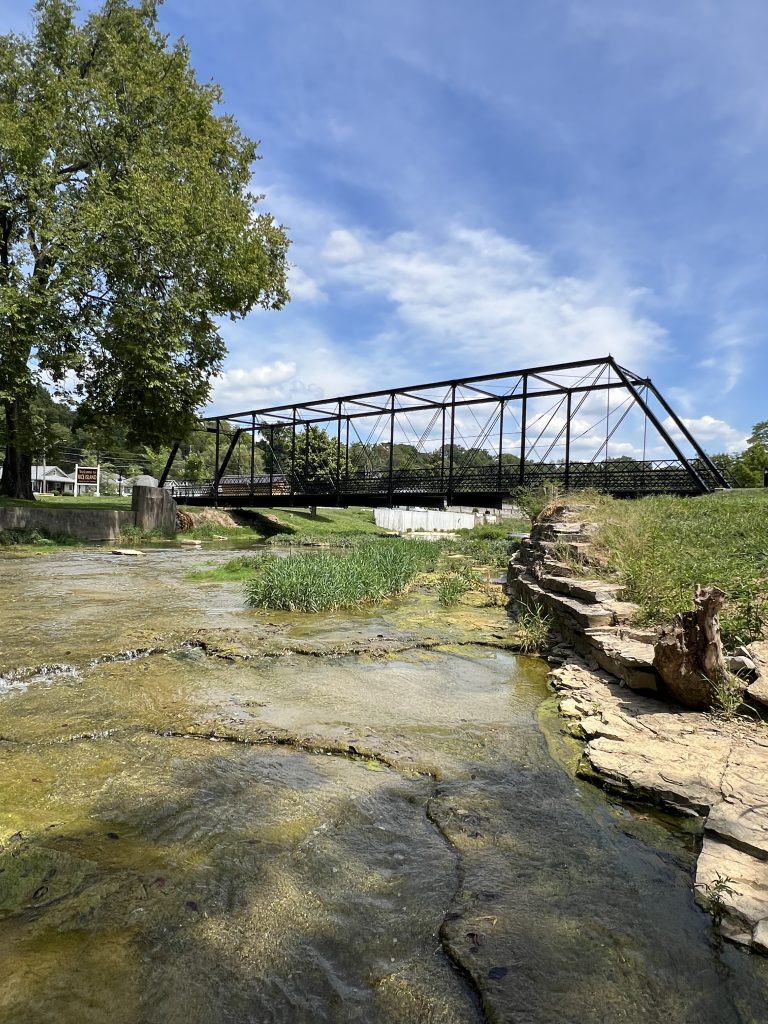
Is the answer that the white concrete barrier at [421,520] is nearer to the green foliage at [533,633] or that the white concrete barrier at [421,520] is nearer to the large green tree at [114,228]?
the large green tree at [114,228]

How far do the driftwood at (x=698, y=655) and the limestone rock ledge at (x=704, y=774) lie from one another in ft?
0.60

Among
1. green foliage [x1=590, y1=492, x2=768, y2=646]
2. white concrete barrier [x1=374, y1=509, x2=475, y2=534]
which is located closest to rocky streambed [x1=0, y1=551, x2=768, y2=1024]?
green foliage [x1=590, y1=492, x2=768, y2=646]

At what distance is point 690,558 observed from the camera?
7.43 metres

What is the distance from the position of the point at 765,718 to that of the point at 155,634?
6.48 m

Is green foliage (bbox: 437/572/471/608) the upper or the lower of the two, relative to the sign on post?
lower

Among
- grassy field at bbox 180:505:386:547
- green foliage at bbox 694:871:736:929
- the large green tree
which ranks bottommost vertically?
grassy field at bbox 180:505:386:547

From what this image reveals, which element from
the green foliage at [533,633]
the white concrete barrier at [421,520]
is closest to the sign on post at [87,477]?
the white concrete barrier at [421,520]

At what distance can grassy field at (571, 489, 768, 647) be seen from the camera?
18.7 feet

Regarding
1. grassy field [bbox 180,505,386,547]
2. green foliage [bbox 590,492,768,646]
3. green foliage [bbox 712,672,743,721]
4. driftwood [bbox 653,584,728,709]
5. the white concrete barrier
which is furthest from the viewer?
the white concrete barrier

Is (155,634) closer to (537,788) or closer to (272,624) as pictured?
(272,624)

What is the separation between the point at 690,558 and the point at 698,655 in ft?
10.5

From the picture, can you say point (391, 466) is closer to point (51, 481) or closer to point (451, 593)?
point (451, 593)

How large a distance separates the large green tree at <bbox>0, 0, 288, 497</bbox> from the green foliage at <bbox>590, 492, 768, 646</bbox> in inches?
646

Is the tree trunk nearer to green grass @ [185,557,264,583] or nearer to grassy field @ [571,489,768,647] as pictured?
green grass @ [185,557,264,583]
